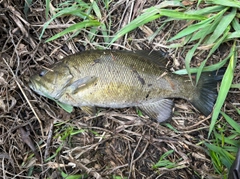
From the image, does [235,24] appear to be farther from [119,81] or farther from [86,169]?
[86,169]

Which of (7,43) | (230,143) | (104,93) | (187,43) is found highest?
(7,43)

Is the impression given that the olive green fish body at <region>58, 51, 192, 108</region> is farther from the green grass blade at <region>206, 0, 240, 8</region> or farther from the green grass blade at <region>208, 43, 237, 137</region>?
the green grass blade at <region>206, 0, 240, 8</region>

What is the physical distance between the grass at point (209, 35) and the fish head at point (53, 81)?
0.37 meters

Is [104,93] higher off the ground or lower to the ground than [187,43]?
lower

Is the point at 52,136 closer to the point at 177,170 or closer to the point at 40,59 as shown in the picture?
the point at 40,59

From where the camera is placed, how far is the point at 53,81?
2941mm

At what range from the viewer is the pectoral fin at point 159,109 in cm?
306

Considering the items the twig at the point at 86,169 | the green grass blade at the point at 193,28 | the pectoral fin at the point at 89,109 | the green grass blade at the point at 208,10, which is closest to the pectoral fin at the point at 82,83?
the pectoral fin at the point at 89,109

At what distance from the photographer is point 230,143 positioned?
9.60 feet

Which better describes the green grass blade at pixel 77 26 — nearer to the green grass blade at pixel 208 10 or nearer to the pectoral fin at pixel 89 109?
the pectoral fin at pixel 89 109

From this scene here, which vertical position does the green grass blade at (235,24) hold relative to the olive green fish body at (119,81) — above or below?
above

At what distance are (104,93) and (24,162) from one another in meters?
1.14

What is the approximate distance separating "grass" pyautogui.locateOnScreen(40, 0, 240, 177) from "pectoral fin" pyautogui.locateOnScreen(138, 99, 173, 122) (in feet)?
1.15

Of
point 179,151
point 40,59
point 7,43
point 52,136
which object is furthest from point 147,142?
point 7,43
